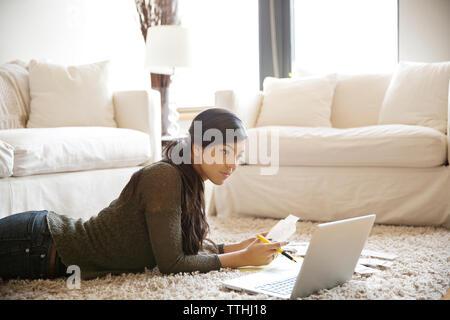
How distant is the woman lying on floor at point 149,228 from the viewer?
1343 millimetres

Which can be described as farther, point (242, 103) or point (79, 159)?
point (242, 103)

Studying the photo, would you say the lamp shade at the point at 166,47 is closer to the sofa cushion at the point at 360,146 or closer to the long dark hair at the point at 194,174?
the sofa cushion at the point at 360,146

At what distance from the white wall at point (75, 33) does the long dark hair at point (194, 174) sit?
1.68 m

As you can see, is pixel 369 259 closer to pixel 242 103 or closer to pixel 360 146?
pixel 360 146

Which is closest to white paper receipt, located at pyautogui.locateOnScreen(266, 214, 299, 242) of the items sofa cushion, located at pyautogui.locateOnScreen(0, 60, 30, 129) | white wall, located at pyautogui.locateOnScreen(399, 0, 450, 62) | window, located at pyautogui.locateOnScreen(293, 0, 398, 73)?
sofa cushion, located at pyautogui.locateOnScreen(0, 60, 30, 129)

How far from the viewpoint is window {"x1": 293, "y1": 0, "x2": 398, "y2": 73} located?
371 centimetres

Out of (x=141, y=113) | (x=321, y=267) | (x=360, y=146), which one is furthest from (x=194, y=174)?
(x=141, y=113)

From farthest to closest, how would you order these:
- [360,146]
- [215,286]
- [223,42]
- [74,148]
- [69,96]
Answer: [223,42]
[69,96]
[360,146]
[74,148]
[215,286]

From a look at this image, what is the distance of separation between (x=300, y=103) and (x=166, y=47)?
99 cm

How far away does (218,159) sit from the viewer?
1388mm

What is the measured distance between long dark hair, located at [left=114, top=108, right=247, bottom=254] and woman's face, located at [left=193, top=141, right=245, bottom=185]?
17 millimetres

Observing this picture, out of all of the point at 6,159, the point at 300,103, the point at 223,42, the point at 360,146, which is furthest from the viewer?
the point at 223,42

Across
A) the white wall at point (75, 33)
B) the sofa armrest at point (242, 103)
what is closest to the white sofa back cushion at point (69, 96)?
the white wall at point (75, 33)

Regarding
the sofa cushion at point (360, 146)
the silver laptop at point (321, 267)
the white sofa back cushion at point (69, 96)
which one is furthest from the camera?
the white sofa back cushion at point (69, 96)
